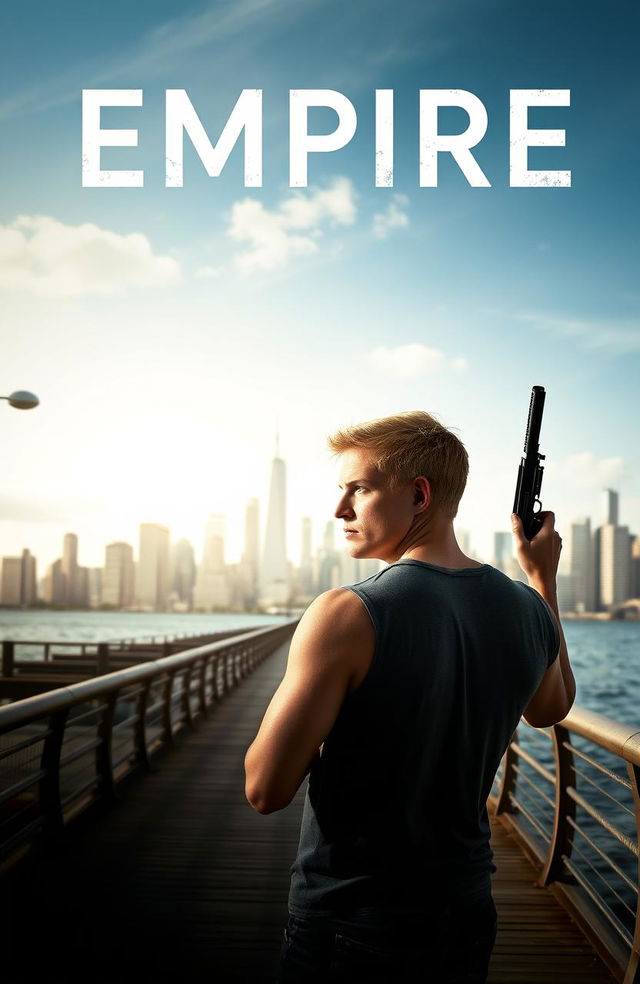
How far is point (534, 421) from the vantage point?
6.01 ft

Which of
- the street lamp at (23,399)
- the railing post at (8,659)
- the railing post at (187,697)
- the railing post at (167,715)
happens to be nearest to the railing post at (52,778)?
the railing post at (167,715)

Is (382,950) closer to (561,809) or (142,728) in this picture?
(561,809)

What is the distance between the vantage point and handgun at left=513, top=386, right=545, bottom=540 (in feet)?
5.75

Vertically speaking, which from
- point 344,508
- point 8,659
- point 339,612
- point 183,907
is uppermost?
point 344,508

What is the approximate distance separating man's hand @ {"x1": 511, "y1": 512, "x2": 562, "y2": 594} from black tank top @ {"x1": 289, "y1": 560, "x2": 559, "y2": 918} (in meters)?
0.31

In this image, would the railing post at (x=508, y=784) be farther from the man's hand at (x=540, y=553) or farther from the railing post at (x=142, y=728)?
the man's hand at (x=540, y=553)

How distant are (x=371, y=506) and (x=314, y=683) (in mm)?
371

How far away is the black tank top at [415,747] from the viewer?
1.23 metres

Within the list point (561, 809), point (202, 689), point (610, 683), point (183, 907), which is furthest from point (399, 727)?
point (610, 683)

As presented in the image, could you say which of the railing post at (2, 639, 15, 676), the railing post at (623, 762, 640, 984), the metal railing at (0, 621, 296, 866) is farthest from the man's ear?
the railing post at (2, 639, 15, 676)

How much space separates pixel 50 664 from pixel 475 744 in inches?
701

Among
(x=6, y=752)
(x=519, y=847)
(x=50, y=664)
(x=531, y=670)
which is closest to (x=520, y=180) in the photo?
(x=519, y=847)

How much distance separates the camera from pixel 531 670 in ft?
4.57

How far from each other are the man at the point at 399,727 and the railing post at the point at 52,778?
3215 millimetres
